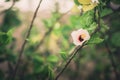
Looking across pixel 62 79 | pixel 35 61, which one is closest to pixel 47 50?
pixel 62 79

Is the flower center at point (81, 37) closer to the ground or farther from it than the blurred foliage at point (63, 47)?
farther from it

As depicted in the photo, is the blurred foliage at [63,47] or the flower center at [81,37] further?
the blurred foliage at [63,47]

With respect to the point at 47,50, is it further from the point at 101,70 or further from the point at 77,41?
the point at 77,41

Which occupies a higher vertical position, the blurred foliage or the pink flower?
the pink flower

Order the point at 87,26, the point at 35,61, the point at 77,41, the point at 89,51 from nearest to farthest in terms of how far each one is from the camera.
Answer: the point at 77,41, the point at 87,26, the point at 35,61, the point at 89,51

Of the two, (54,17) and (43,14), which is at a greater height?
(54,17)

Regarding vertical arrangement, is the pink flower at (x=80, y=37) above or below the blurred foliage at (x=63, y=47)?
above

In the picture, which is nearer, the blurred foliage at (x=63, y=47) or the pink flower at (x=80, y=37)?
the pink flower at (x=80, y=37)

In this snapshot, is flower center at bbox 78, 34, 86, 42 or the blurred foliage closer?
flower center at bbox 78, 34, 86, 42
